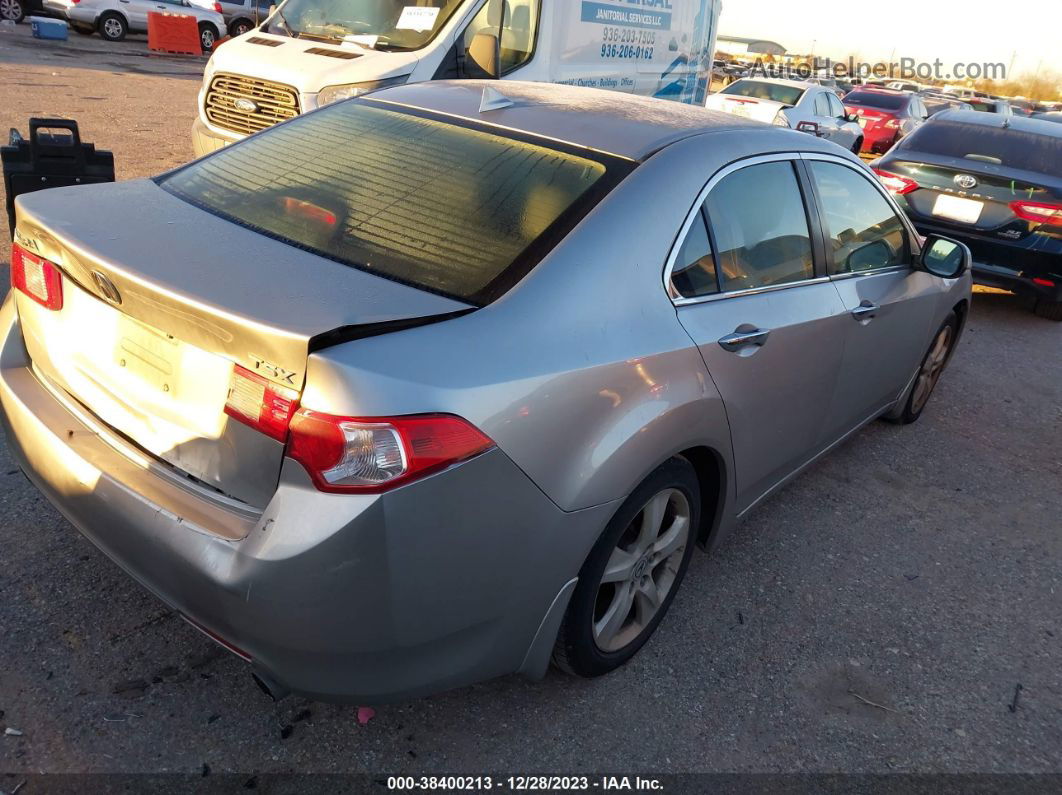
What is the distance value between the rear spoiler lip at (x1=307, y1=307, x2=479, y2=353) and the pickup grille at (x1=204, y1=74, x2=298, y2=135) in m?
5.22

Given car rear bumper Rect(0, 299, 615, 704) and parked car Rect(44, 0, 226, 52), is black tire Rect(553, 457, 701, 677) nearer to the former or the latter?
car rear bumper Rect(0, 299, 615, 704)

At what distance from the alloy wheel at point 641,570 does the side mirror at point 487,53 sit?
526 centimetres

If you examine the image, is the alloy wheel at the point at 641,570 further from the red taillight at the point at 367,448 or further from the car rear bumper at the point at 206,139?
the car rear bumper at the point at 206,139

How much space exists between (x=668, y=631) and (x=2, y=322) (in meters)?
2.33

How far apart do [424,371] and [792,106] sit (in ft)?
46.5

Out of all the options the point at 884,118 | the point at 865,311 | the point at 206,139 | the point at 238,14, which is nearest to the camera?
the point at 865,311

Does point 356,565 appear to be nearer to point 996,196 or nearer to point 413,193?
point 413,193

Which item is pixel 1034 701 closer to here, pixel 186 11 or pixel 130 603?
pixel 130 603

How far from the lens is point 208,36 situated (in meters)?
24.1

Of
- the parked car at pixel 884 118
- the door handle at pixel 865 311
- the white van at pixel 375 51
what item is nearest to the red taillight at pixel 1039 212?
the white van at pixel 375 51

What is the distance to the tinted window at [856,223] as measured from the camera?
3.39 m

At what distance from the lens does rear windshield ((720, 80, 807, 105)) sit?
14.9 metres

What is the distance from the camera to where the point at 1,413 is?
8.67 feet

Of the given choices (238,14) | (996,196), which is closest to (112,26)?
(238,14)
